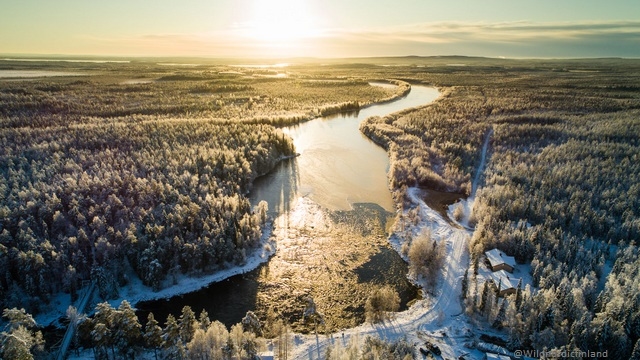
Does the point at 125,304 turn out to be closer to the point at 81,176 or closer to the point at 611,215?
the point at 81,176

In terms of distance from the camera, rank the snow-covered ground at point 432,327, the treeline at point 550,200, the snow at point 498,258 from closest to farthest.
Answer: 1. the treeline at point 550,200
2. the snow-covered ground at point 432,327
3. the snow at point 498,258

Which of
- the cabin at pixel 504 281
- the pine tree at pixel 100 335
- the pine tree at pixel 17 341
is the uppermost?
the pine tree at pixel 17 341

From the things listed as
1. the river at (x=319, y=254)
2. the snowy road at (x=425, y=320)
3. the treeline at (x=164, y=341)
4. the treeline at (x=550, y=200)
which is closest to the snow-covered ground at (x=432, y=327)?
the snowy road at (x=425, y=320)

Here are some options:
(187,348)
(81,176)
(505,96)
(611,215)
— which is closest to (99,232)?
(81,176)

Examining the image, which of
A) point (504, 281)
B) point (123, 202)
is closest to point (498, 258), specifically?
point (504, 281)

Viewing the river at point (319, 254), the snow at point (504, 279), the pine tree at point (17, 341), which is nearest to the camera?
the pine tree at point (17, 341)

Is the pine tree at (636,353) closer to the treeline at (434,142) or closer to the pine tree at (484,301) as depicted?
the pine tree at (484,301)

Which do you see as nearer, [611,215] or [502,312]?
[502,312]
